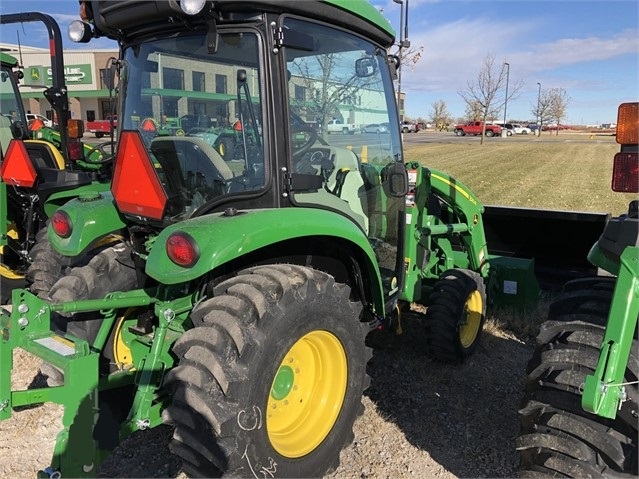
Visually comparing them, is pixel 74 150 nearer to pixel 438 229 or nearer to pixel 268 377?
pixel 438 229

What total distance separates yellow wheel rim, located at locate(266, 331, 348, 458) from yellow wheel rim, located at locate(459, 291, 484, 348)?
1.77 m

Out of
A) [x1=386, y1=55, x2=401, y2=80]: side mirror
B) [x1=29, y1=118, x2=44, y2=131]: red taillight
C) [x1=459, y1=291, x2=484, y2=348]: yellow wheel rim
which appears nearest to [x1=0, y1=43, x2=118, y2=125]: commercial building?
[x1=29, y1=118, x2=44, y2=131]: red taillight

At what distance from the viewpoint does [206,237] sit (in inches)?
91.0

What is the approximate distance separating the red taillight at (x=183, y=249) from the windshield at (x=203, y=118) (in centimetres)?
Answer: 48

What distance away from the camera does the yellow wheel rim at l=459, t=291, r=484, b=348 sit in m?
4.41

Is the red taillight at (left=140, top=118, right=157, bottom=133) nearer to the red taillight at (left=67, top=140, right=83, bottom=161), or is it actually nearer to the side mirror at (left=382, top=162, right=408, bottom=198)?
the side mirror at (left=382, top=162, right=408, bottom=198)

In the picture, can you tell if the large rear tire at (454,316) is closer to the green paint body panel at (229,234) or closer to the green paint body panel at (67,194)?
the green paint body panel at (229,234)

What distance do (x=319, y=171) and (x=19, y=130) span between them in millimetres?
5062

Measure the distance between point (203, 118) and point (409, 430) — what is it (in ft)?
7.24

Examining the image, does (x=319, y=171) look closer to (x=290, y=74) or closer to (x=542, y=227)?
(x=290, y=74)

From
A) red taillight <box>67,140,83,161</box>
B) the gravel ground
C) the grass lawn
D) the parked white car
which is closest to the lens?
the gravel ground

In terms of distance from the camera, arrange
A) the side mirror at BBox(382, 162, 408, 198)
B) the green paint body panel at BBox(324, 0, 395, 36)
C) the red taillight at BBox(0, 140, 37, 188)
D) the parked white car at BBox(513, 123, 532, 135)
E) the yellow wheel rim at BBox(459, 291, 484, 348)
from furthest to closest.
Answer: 1. the parked white car at BBox(513, 123, 532, 135)
2. the red taillight at BBox(0, 140, 37, 188)
3. the yellow wheel rim at BBox(459, 291, 484, 348)
4. the side mirror at BBox(382, 162, 408, 198)
5. the green paint body panel at BBox(324, 0, 395, 36)

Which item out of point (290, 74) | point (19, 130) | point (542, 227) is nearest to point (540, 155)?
point (542, 227)

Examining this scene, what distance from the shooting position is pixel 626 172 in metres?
2.43
